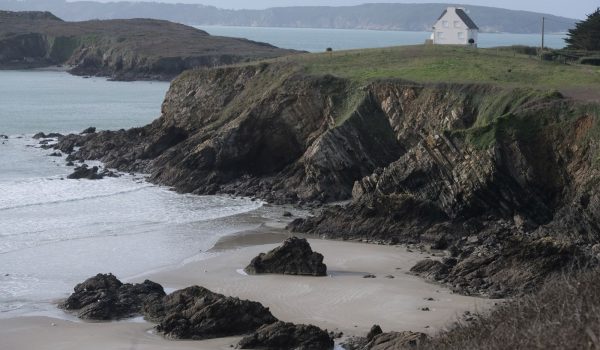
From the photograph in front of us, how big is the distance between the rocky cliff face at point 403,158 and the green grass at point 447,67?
4.39ft

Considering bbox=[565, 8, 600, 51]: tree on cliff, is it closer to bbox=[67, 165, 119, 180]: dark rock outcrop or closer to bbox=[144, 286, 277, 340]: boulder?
bbox=[67, 165, 119, 180]: dark rock outcrop

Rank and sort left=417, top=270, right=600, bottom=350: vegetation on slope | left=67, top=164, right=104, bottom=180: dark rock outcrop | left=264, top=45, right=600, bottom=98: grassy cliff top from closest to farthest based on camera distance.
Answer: left=417, top=270, right=600, bottom=350: vegetation on slope, left=264, top=45, right=600, bottom=98: grassy cliff top, left=67, top=164, right=104, bottom=180: dark rock outcrop

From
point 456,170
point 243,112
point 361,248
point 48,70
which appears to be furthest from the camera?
point 48,70

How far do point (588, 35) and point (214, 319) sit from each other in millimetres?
43231

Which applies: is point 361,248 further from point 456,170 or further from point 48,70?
point 48,70

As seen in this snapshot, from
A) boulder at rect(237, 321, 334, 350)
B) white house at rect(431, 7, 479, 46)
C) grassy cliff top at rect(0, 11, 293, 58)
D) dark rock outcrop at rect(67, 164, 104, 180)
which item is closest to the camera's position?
boulder at rect(237, 321, 334, 350)

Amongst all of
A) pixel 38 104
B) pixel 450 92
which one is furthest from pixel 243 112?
pixel 38 104

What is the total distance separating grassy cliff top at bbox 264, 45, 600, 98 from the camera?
1646 inches

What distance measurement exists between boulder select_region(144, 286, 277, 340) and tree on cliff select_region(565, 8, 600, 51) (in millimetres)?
41426

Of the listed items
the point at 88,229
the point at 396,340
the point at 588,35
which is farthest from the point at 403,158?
the point at 588,35

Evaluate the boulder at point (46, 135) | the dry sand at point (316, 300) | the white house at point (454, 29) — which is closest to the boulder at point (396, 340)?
the dry sand at point (316, 300)

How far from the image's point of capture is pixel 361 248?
32.0m

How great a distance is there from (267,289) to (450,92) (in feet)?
55.1

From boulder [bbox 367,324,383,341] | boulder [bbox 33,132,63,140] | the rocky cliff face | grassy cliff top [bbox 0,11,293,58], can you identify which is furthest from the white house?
boulder [bbox 367,324,383,341]
